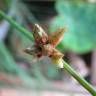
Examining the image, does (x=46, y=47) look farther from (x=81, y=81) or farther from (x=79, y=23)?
(x=79, y=23)

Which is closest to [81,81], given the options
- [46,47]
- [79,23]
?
[46,47]

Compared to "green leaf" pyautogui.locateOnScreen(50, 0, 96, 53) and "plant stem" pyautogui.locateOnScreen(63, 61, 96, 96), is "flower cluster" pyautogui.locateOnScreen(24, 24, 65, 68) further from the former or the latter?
"green leaf" pyautogui.locateOnScreen(50, 0, 96, 53)

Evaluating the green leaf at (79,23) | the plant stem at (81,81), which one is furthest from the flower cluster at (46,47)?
the green leaf at (79,23)

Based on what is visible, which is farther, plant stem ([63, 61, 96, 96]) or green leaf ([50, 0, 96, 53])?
green leaf ([50, 0, 96, 53])

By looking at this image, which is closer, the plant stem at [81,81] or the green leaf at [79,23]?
the plant stem at [81,81]

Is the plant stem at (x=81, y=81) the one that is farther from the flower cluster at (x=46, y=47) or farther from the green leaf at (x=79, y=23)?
the green leaf at (x=79, y=23)

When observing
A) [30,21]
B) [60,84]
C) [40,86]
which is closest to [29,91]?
[40,86]

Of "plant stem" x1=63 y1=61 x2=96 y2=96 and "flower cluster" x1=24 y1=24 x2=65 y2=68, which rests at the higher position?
"flower cluster" x1=24 y1=24 x2=65 y2=68

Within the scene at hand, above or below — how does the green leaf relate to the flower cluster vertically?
above

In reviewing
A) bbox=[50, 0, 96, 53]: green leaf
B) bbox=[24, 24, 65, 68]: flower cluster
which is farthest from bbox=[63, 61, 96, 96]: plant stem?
bbox=[50, 0, 96, 53]: green leaf

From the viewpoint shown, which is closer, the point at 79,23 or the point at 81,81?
the point at 81,81

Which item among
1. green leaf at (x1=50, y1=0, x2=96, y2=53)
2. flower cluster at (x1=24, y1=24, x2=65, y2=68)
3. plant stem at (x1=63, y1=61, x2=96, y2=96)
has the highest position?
green leaf at (x1=50, y1=0, x2=96, y2=53)
